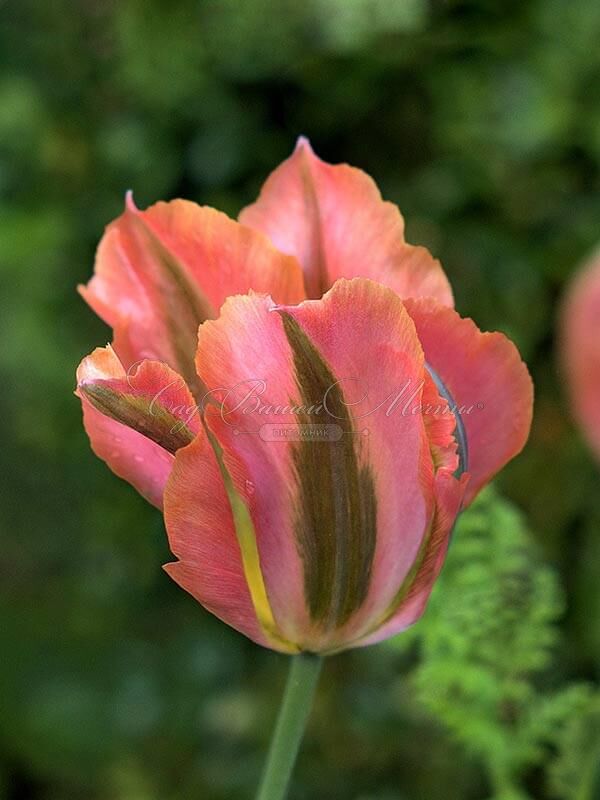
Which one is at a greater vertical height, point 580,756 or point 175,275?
point 175,275

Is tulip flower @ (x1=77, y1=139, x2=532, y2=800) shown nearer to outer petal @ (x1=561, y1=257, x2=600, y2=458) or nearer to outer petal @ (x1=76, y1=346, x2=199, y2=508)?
outer petal @ (x1=76, y1=346, x2=199, y2=508)

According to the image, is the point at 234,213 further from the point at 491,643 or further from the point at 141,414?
the point at 141,414

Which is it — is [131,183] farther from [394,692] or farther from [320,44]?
[394,692]

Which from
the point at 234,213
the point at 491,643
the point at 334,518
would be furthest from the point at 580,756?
the point at 234,213

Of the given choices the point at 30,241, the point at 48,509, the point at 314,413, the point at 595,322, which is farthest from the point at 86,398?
the point at 48,509

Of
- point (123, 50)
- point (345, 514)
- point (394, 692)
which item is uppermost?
point (123, 50)

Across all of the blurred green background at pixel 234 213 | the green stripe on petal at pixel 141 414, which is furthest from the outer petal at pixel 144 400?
the blurred green background at pixel 234 213

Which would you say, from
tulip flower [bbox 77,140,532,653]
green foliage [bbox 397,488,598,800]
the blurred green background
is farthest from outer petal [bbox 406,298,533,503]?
the blurred green background
